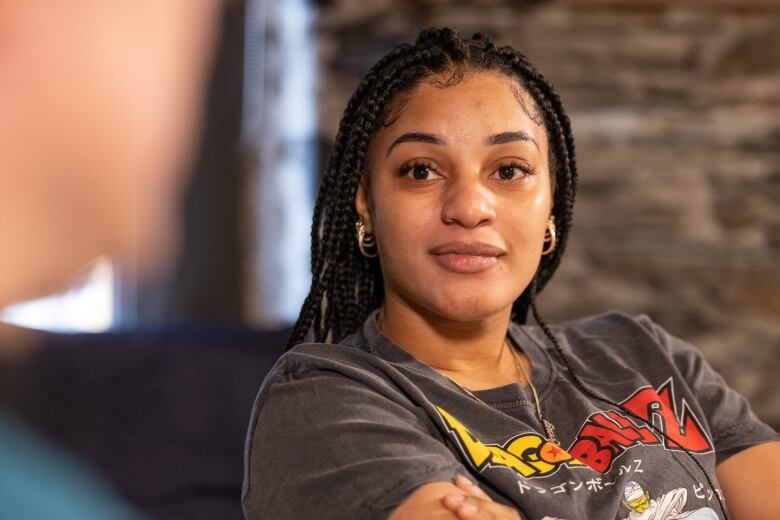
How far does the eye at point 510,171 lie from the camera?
4.25 feet

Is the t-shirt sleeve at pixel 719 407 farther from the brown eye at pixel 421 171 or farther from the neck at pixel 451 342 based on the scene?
the brown eye at pixel 421 171

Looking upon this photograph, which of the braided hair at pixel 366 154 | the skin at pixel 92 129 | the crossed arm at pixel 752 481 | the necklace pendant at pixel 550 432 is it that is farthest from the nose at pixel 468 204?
the skin at pixel 92 129

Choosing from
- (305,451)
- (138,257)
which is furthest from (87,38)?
(305,451)

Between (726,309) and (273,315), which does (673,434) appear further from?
(273,315)

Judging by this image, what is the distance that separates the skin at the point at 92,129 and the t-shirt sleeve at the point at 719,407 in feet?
4.97

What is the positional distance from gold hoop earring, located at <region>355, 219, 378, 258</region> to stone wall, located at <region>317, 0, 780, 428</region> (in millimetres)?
1128

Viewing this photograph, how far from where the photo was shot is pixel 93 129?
8.26 feet

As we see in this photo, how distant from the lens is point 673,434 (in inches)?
52.1

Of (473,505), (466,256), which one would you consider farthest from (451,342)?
(473,505)

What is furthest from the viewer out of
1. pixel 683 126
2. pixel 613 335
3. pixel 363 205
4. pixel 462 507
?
pixel 683 126

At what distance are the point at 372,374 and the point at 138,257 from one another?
1.59 m

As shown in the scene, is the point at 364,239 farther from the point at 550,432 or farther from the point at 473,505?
the point at 473,505

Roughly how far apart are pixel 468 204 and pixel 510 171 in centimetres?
10

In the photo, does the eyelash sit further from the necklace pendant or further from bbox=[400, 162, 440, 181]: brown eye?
the necklace pendant
